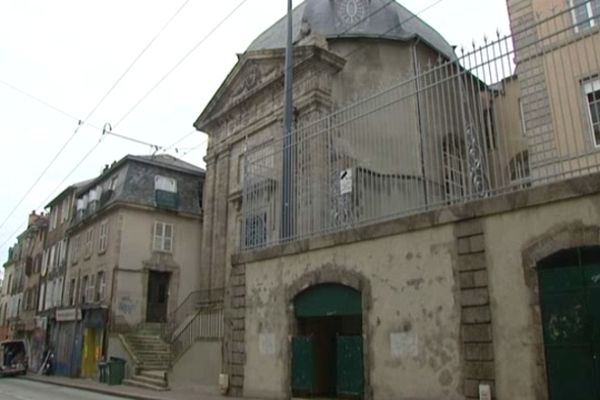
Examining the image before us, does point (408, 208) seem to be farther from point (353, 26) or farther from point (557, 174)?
point (353, 26)

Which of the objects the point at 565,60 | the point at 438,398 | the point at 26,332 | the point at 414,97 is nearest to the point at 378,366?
the point at 438,398

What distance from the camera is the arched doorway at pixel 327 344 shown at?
35.1ft

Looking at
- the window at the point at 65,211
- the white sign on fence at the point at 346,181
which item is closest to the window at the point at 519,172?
the white sign on fence at the point at 346,181

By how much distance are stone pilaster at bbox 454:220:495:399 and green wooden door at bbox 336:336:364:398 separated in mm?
2514

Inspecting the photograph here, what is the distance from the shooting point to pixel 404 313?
966 centimetres

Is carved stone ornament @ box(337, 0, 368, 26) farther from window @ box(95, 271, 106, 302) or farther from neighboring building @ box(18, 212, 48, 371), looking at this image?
neighboring building @ box(18, 212, 48, 371)

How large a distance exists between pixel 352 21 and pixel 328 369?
53.2 ft

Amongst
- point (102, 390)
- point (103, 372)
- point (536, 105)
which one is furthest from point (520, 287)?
point (103, 372)

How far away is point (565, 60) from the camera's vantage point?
339 inches

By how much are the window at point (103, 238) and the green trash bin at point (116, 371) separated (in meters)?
7.54

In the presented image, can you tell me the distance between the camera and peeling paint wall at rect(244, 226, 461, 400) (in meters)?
8.92

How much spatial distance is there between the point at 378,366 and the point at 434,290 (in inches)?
75.2

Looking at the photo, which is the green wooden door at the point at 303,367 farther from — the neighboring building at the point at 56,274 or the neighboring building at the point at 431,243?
the neighboring building at the point at 56,274

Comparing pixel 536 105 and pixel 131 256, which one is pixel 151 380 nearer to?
pixel 131 256
